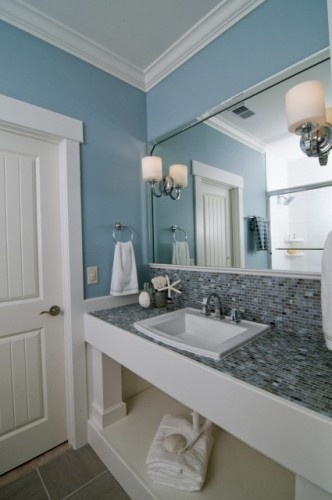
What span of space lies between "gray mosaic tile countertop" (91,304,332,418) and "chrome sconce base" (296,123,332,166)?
2.58 feet

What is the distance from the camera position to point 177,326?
4.65 ft

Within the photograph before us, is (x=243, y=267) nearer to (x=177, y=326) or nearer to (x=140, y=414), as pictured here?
(x=177, y=326)

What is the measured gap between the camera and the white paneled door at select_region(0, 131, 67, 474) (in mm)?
1344

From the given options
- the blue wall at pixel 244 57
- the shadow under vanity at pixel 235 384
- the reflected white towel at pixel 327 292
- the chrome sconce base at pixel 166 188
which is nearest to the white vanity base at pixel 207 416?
the shadow under vanity at pixel 235 384

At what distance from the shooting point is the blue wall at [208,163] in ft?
4.28

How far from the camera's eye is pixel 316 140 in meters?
1.06

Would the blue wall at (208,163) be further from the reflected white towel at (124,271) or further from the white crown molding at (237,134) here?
the reflected white towel at (124,271)

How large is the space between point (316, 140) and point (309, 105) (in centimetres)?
15

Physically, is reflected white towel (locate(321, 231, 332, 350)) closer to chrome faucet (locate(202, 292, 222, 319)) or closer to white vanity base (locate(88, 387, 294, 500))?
chrome faucet (locate(202, 292, 222, 319))

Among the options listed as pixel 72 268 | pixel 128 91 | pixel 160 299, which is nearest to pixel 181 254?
pixel 160 299

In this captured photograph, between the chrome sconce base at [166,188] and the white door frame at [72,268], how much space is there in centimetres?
53

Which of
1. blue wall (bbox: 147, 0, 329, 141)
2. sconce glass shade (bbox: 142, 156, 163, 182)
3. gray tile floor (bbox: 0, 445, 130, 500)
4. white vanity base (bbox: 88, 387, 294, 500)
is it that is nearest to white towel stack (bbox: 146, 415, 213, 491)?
white vanity base (bbox: 88, 387, 294, 500)

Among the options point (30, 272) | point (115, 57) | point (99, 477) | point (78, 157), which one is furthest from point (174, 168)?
point (99, 477)

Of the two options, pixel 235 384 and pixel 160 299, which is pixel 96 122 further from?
pixel 235 384
